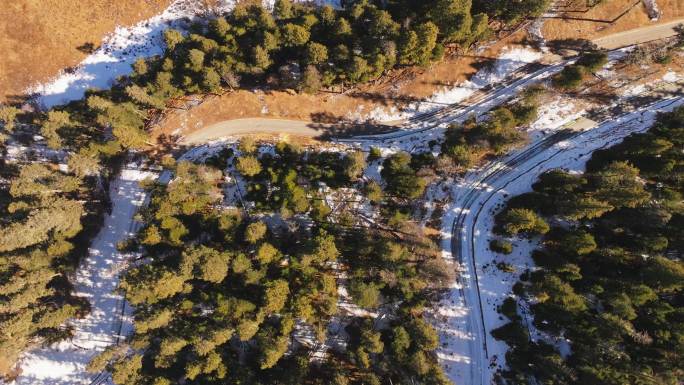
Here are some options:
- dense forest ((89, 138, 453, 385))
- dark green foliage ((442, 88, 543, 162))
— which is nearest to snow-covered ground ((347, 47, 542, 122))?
dark green foliage ((442, 88, 543, 162))

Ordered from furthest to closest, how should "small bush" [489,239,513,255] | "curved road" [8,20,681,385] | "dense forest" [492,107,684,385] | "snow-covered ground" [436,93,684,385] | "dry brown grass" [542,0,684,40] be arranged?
"dry brown grass" [542,0,684,40]
"curved road" [8,20,681,385]
"snow-covered ground" [436,93,684,385]
"small bush" [489,239,513,255]
"dense forest" [492,107,684,385]

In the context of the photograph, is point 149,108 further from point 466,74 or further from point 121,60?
point 466,74

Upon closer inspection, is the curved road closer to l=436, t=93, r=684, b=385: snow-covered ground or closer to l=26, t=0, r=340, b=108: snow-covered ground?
l=436, t=93, r=684, b=385: snow-covered ground

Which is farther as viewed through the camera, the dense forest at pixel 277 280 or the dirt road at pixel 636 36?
the dirt road at pixel 636 36

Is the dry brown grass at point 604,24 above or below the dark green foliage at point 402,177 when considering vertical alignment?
above

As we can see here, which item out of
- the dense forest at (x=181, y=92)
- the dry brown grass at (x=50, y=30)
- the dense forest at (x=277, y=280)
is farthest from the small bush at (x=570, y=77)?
the dry brown grass at (x=50, y=30)

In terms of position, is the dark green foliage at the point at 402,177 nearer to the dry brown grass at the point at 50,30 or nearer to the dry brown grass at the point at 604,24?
the dry brown grass at the point at 604,24
